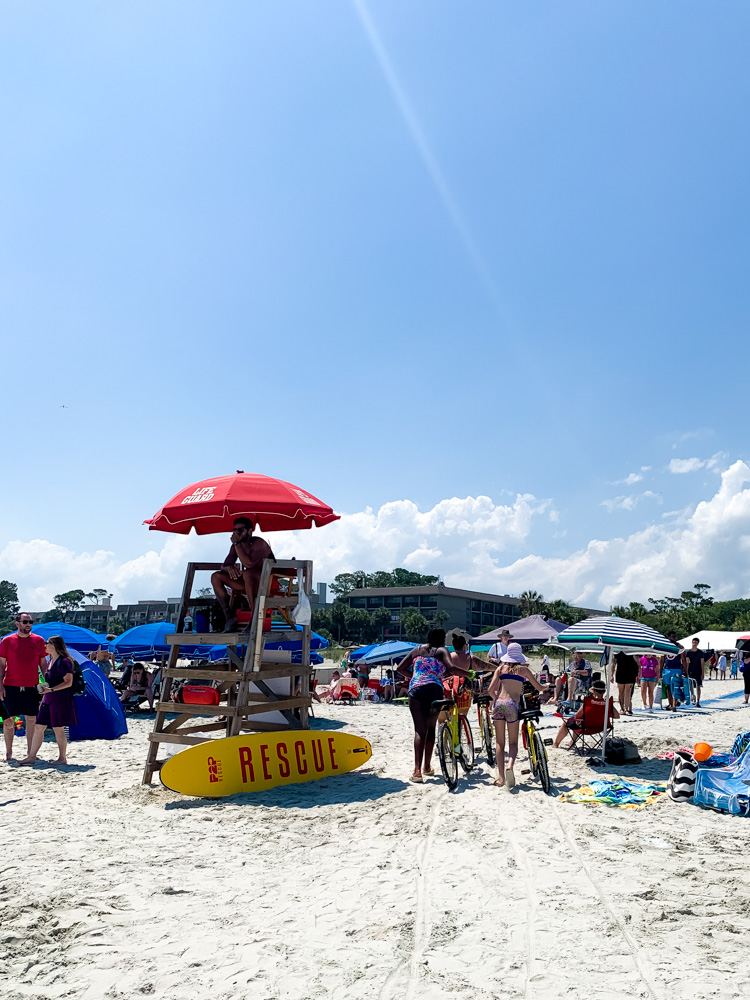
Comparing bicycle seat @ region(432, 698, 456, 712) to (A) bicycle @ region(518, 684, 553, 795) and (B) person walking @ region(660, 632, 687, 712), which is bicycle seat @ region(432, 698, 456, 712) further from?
(B) person walking @ region(660, 632, 687, 712)

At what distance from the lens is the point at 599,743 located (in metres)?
10.1

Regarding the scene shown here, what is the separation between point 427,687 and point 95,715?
22.7 feet

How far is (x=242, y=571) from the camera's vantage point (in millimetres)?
8469

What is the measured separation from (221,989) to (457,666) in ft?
17.0

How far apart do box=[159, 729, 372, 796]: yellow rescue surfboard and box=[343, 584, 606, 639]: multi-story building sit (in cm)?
8274

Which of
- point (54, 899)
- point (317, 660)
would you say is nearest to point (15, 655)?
point (54, 899)

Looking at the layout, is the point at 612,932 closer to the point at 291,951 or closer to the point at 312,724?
the point at 291,951

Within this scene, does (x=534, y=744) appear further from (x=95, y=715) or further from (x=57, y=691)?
(x=95, y=715)

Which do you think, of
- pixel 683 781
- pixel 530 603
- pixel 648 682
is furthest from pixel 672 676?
pixel 530 603

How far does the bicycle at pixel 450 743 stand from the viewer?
7492 mm

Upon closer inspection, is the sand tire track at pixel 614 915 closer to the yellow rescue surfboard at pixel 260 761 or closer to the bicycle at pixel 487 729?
the bicycle at pixel 487 729

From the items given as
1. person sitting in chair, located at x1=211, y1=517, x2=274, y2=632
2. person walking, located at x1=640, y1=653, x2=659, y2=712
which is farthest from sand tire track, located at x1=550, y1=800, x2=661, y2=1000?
person walking, located at x1=640, y1=653, x2=659, y2=712

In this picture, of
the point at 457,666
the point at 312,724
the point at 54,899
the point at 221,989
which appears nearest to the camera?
the point at 221,989

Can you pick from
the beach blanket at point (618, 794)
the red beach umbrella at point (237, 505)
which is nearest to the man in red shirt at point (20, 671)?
the red beach umbrella at point (237, 505)
